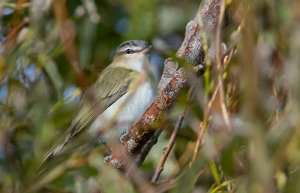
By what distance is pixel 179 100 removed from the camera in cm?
196

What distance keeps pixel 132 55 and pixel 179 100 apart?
1616mm

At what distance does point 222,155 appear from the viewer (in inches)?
63.0

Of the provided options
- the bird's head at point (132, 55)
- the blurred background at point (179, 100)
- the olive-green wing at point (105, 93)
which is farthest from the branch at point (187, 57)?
the bird's head at point (132, 55)

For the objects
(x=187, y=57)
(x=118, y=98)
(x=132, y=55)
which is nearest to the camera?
→ (x=187, y=57)

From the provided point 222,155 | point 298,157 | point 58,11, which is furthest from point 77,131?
point 298,157

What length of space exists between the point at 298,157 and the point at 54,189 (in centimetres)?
103

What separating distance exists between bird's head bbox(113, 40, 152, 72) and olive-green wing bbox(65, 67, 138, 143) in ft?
0.17

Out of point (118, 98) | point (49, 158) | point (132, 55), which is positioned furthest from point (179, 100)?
point (132, 55)

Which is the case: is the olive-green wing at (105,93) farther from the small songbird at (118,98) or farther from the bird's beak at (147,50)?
the bird's beak at (147,50)

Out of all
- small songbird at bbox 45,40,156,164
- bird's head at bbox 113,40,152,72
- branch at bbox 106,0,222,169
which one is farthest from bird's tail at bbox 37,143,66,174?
bird's head at bbox 113,40,152,72

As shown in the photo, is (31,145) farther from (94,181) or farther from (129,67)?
(129,67)

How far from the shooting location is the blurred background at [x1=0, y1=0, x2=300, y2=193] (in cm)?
121

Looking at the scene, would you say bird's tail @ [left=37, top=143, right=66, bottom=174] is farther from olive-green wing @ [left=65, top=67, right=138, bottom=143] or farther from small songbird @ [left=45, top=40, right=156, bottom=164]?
olive-green wing @ [left=65, top=67, right=138, bottom=143]

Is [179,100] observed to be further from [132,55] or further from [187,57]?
[132,55]
